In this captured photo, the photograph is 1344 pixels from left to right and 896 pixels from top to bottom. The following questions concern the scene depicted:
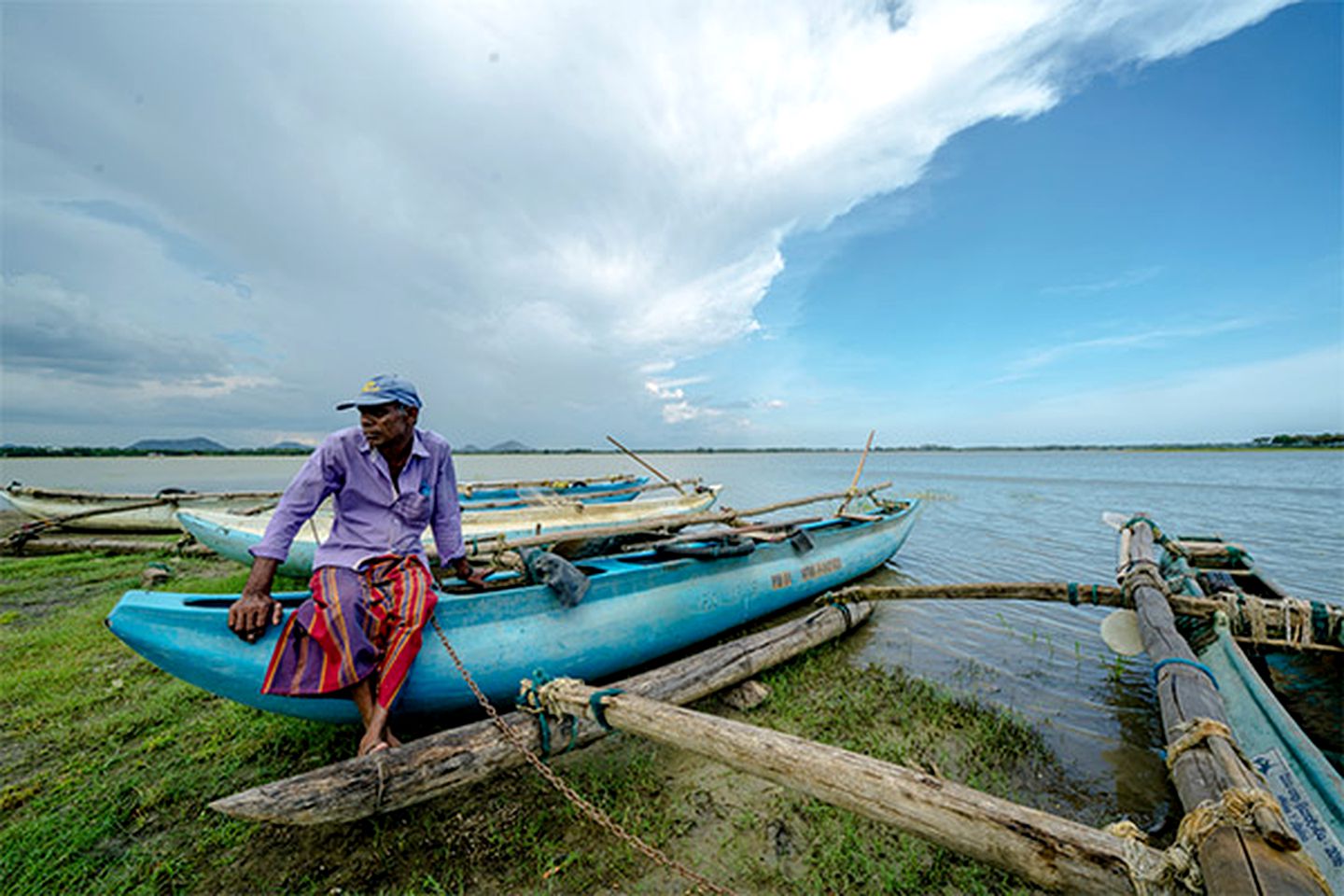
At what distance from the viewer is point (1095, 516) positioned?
1697 centimetres

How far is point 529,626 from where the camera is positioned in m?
4.06

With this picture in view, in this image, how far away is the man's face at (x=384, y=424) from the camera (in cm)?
338

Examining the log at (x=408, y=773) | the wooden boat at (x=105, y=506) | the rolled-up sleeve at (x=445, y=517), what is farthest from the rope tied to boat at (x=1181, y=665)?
the wooden boat at (x=105, y=506)

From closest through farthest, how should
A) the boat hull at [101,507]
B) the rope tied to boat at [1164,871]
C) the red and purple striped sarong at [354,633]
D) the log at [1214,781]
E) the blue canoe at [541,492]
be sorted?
the log at [1214,781] → the rope tied to boat at [1164,871] → the red and purple striped sarong at [354,633] → the boat hull at [101,507] → the blue canoe at [541,492]

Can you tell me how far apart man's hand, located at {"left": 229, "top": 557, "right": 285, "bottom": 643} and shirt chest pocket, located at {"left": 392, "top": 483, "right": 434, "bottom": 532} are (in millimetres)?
806

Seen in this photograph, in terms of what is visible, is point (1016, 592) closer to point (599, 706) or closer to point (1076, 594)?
point (1076, 594)

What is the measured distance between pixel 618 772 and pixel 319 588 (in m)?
2.46

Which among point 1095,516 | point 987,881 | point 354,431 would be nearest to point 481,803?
point 354,431

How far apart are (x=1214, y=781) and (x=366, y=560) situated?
483 centimetres

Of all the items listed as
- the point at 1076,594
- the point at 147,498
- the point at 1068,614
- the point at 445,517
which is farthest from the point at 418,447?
the point at 147,498

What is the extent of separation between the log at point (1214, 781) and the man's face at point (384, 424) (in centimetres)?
439

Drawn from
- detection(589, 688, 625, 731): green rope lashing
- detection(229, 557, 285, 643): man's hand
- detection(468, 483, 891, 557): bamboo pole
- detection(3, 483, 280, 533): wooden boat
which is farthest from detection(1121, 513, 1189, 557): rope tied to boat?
detection(3, 483, 280, 533): wooden boat

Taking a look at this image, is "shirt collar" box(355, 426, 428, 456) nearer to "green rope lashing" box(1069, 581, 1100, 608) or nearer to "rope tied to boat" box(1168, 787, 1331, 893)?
"rope tied to boat" box(1168, 787, 1331, 893)

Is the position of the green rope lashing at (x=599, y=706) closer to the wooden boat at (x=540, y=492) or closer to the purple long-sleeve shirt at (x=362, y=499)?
the purple long-sleeve shirt at (x=362, y=499)
